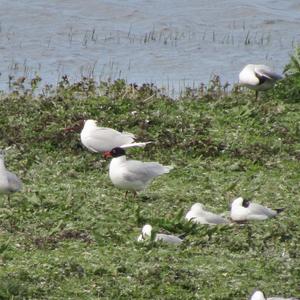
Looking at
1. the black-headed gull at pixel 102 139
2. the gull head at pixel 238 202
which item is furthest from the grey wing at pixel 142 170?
the gull head at pixel 238 202

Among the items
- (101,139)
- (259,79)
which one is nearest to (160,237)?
(101,139)

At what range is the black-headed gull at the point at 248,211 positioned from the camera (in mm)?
9750

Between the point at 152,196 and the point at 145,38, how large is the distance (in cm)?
1248

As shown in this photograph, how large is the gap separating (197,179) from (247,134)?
138cm

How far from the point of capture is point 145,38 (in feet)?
75.3

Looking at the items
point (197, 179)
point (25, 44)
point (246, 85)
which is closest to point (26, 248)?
point (197, 179)

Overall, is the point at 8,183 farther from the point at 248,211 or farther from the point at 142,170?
the point at 248,211

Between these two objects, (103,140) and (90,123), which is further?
(90,123)

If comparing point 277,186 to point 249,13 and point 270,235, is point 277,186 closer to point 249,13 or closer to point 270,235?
point 270,235

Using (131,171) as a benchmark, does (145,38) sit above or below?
below

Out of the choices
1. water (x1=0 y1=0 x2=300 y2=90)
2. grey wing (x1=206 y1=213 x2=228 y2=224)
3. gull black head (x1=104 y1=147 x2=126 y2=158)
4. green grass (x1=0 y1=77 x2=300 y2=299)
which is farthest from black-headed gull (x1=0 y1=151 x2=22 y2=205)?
water (x1=0 y1=0 x2=300 y2=90)

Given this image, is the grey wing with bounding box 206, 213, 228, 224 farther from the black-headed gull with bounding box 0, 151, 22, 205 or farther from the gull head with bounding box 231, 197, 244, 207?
the black-headed gull with bounding box 0, 151, 22, 205

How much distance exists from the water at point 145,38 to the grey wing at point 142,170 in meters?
Result: 7.21

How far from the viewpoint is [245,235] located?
375 inches
